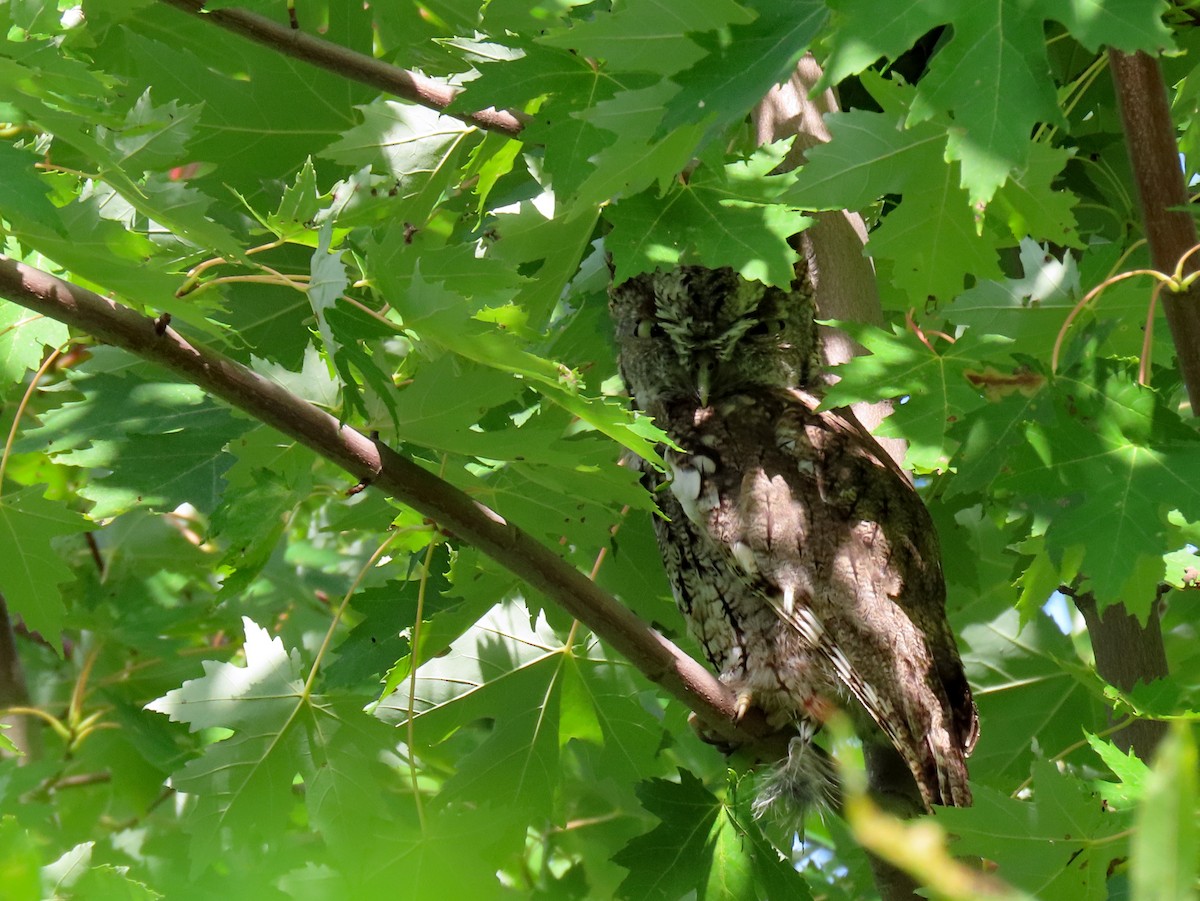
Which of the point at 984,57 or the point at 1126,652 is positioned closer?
the point at 984,57

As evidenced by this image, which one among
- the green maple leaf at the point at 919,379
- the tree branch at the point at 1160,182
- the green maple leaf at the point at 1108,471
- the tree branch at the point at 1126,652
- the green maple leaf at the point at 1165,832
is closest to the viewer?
the green maple leaf at the point at 1165,832

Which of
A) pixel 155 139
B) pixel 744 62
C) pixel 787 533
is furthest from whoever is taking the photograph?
pixel 787 533

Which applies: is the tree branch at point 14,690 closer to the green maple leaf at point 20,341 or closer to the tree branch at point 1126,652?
Answer: the green maple leaf at point 20,341

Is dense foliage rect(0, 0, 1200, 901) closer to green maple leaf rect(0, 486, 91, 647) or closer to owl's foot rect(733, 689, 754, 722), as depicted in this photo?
green maple leaf rect(0, 486, 91, 647)

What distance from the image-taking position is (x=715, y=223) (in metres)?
1.82

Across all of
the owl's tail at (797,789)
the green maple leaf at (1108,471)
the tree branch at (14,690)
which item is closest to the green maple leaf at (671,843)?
the owl's tail at (797,789)

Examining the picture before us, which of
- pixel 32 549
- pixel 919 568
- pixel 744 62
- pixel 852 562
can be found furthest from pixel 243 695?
pixel 744 62

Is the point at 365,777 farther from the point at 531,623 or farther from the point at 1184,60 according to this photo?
the point at 1184,60

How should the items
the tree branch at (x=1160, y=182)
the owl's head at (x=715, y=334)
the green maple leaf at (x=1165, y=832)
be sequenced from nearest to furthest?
1. the green maple leaf at (x=1165, y=832)
2. the tree branch at (x=1160, y=182)
3. the owl's head at (x=715, y=334)

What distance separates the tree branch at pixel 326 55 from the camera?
6.03 feet

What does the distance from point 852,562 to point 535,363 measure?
777 mm

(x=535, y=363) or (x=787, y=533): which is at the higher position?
(x=535, y=363)

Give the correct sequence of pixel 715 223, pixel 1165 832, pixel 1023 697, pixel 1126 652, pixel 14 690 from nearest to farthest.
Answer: pixel 1165 832
pixel 715 223
pixel 1126 652
pixel 1023 697
pixel 14 690

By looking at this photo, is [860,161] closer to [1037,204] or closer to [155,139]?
[1037,204]
